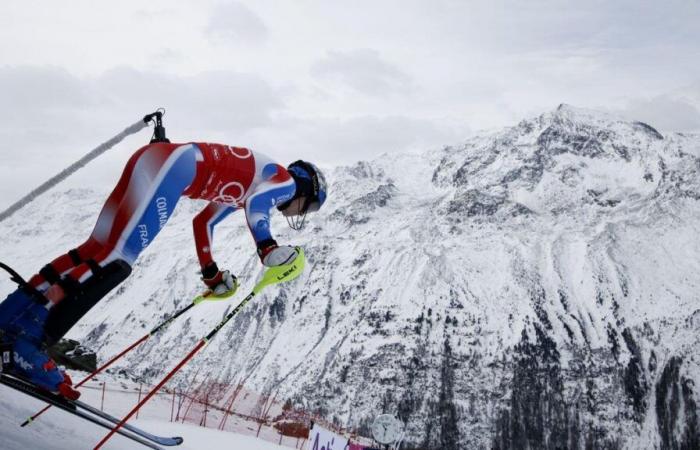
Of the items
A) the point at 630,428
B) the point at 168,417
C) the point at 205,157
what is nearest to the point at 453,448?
the point at 630,428

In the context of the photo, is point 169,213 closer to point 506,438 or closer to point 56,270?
point 56,270

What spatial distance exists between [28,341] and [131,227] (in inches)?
52.7

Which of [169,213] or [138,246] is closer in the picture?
[138,246]

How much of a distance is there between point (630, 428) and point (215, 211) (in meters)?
224

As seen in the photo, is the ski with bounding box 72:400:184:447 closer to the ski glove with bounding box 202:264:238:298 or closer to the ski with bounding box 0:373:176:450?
the ski with bounding box 0:373:176:450

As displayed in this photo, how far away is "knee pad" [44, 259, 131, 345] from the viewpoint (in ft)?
16.5

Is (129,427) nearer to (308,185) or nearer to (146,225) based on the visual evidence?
(146,225)

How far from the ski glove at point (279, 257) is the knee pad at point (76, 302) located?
1498 millimetres

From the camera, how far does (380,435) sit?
1111cm

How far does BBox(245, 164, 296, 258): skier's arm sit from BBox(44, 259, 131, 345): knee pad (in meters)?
1.58

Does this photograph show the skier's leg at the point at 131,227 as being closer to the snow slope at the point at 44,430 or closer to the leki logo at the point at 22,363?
the leki logo at the point at 22,363

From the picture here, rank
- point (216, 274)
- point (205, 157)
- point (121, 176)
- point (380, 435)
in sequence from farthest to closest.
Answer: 1. point (380, 435)
2. point (216, 274)
3. point (205, 157)
4. point (121, 176)

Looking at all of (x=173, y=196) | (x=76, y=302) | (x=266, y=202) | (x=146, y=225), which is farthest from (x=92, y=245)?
(x=266, y=202)

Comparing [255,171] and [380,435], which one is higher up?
[255,171]
